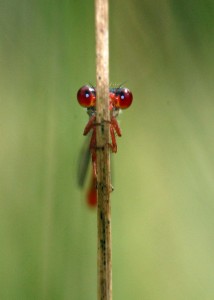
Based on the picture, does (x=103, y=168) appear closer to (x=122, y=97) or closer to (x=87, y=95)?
(x=87, y=95)

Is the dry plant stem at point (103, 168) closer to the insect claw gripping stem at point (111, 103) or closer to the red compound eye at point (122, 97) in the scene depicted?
the insect claw gripping stem at point (111, 103)

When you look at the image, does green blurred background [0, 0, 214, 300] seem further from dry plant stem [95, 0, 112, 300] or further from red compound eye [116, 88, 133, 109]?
dry plant stem [95, 0, 112, 300]

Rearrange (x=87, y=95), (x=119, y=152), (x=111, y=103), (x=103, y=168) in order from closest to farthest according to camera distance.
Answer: (x=103, y=168) → (x=87, y=95) → (x=111, y=103) → (x=119, y=152)

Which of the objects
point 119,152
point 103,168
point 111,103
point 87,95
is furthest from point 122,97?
point 103,168

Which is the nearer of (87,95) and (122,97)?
(87,95)

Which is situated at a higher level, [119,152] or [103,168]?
[119,152]

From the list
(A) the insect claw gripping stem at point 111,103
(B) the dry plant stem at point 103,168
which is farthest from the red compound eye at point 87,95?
(B) the dry plant stem at point 103,168

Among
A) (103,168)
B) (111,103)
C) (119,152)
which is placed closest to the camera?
(103,168)
